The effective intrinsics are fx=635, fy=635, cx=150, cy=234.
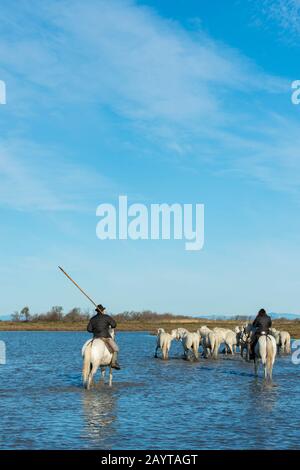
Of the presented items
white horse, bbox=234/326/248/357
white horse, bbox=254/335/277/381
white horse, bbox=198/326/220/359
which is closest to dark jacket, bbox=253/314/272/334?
white horse, bbox=254/335/277/381

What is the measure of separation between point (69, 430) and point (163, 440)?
207cm

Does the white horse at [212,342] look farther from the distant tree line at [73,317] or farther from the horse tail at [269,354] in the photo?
the distant tree line at [73,317]

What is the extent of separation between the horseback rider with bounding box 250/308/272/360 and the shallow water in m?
1.42

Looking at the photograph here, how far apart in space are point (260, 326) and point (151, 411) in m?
9.65

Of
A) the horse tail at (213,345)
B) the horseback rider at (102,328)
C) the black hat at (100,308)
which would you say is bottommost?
the horse tail at (213,345)

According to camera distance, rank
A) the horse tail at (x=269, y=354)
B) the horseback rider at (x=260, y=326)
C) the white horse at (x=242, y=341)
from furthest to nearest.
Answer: the white horse at (x=242, y=341)
the horseback rider at (x=260, y=326)
the horse tail at (x=269, y=354)

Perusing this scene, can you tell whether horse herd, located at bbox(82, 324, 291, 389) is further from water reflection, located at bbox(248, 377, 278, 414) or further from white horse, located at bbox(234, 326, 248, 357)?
water reflection, located at bbox(248, 377, 278, 414)

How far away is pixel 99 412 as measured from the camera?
593 inches

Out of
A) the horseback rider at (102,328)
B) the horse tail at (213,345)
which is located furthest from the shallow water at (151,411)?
the horse tail at (213,345)

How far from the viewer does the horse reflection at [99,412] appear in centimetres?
1265

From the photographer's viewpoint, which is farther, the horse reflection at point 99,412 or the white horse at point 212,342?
the white horse at point 212,342

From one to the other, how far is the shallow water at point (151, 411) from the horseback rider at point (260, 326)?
55.8 inches

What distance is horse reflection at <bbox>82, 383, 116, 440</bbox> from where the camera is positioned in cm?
1265

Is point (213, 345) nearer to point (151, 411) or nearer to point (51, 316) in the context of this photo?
point (151, 411)
